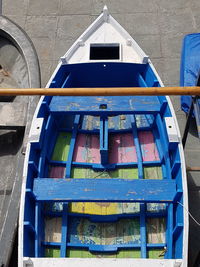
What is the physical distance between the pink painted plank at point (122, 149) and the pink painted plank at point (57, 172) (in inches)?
32.8

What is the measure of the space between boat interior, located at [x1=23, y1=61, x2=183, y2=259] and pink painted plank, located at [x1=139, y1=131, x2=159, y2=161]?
0.06ft

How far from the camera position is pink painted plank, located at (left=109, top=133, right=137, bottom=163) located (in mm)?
5184

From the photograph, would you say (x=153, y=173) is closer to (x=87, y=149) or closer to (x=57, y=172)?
(x=87, y=149)

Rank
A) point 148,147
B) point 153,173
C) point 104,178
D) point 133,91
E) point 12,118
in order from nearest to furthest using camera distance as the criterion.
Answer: point 133,91 → point 104,178 → point 153,173 → point 148,147 → point 12,118

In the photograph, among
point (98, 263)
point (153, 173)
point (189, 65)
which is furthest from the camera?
point (189, 65)

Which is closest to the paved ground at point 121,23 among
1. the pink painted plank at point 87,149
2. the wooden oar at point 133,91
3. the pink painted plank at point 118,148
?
the pink painted plank at point 118,148

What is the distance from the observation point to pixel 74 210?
466 cm

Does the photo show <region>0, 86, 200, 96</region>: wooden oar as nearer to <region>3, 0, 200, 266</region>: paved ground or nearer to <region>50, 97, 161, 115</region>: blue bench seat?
<region>50, 97, 161, 115</region>: blue bench seat

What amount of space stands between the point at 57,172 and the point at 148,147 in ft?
5.29

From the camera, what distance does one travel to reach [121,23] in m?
8.26

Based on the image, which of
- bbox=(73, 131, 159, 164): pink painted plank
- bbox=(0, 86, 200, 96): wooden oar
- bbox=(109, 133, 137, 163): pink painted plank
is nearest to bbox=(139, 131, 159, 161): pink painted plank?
bbox=(73, 131, 159, 164): pink painted plank

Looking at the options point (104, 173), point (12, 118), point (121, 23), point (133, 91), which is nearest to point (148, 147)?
point (104, 173)

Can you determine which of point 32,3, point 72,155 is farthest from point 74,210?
point 32,3

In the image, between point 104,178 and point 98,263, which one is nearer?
point 98,263
